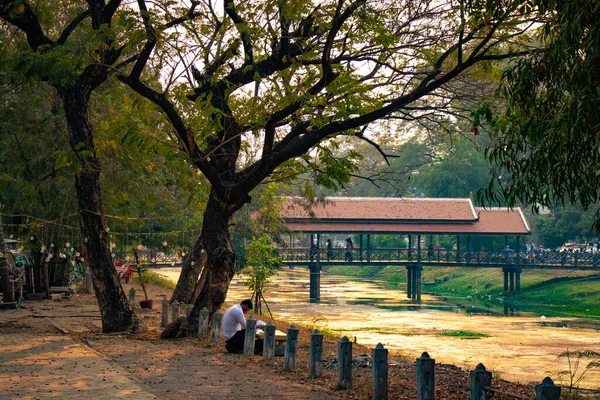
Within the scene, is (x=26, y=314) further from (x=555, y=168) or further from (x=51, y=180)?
(x=555, y=168)

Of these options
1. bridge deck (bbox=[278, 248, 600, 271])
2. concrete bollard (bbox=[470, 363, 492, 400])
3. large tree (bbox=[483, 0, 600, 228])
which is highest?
large tree (bbox=[483, 0, 600, 228])

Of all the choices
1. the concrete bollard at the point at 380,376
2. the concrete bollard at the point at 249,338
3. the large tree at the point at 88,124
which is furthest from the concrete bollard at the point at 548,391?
the large tree at the point at 88,124

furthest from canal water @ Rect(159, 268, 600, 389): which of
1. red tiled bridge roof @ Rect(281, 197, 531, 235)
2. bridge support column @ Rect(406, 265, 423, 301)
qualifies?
red tiled bridge roof @ Rect(281, 197, 531, 235)

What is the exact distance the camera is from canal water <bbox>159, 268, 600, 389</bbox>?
1973cm

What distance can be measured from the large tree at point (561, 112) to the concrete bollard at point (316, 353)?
3.10m

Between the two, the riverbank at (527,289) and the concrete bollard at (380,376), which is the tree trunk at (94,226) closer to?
the concrete bollard at (380,376)

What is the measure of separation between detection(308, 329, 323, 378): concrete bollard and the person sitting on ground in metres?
2.37

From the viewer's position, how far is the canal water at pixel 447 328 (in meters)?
19.7

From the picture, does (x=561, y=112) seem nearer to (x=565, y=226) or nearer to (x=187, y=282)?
(x=187, y=282)

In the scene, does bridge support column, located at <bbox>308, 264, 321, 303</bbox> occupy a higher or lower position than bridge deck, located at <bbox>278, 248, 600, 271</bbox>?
lower

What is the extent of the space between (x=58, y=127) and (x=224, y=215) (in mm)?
8373

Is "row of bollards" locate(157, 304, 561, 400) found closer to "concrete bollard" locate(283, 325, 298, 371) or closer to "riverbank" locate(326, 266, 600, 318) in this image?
"concrete bollard" locate(283, 325, 298, 371)

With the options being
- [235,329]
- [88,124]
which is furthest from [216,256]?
[88,124]

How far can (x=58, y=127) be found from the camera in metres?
21.1
